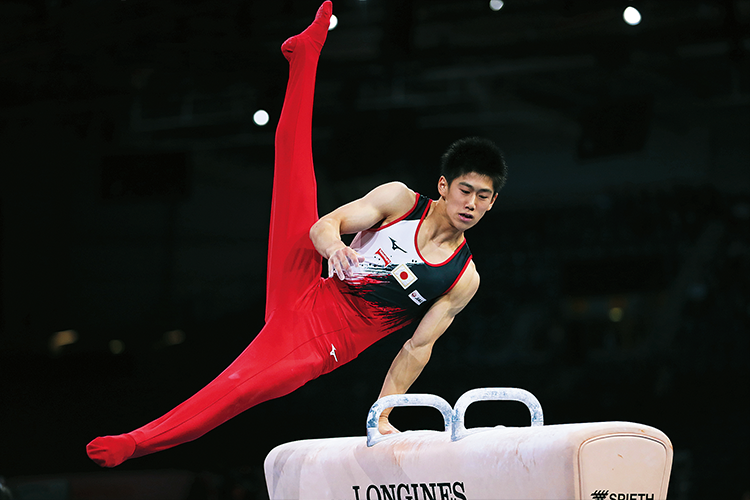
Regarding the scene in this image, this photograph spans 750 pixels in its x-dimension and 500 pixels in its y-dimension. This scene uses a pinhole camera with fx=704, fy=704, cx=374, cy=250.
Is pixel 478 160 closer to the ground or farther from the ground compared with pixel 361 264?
farther from the ground

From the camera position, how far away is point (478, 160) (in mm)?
3205

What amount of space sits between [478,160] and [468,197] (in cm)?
17

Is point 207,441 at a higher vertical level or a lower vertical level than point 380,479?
lower

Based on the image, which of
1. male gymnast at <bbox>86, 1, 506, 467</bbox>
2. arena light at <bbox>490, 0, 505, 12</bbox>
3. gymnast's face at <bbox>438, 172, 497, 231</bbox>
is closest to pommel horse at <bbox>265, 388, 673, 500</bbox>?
male gymnast at <bbox>86, 1, 506, 467</bbox>

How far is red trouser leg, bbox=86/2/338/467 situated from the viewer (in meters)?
2.96

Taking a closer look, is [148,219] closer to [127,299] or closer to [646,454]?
[127,299]

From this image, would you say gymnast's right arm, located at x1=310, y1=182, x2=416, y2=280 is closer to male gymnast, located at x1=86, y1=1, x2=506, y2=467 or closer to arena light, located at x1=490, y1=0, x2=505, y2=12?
male gymnast, located at x1=86, y1=1, x2=506, y2=467

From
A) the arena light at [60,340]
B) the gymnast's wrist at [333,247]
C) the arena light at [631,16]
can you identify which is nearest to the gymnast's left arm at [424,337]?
the gymnast's wrist at [333,247]

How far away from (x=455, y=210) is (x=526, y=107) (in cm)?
434

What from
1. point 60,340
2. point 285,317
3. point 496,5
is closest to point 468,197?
point 285,317

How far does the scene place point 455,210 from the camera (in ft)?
10.8

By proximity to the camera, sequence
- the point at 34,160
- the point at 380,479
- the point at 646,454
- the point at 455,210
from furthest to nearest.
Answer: the point at 34,160 < the point at 455,210 < the point at 380,479 < the point at 646,454

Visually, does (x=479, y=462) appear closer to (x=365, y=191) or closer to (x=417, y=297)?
(x=417, y=297)

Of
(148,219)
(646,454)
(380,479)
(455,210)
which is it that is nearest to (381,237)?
(455,210)
